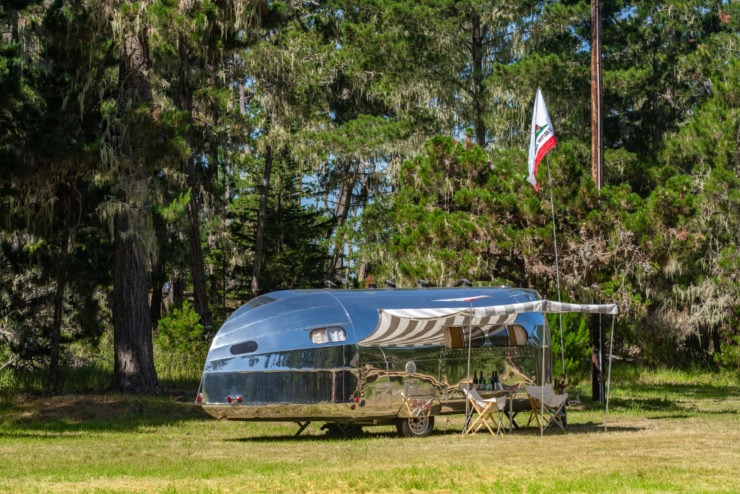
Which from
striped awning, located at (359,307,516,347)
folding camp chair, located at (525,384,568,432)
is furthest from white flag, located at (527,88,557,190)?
folding camp chair, located at (525,384,568,432)

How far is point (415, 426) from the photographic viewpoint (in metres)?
17.4

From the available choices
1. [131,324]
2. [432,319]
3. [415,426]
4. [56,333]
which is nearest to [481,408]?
[415,426]

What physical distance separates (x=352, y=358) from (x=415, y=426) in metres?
1.60

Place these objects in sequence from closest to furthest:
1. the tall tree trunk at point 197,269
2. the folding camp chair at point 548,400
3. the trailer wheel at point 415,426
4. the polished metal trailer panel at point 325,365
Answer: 1. the polished metal trailer panel at point 325,365
2. the trailer wheel at point 415,426
3. the folding camp chair at point 548,400
4. the tall tree trunk at point 197,269

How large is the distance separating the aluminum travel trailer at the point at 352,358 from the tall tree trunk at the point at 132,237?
5.62 metres

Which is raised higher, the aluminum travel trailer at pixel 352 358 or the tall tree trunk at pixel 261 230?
the tall tree trunk at pixel 261 230

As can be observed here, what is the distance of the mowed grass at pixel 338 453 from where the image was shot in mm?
10953

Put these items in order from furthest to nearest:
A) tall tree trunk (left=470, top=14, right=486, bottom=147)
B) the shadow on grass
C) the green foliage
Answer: tall tree trunk (left=470, top=14, right=486, bottom=147) → the green foliage → the shadow on grass

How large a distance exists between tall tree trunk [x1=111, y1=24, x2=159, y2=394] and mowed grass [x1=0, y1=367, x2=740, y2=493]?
3.80 ft

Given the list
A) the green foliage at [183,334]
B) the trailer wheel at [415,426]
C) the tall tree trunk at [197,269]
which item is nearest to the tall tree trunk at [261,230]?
the tall tree trunk at [197,269]

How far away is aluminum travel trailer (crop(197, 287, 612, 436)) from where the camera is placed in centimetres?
1664

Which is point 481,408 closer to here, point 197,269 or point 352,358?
point 352,358

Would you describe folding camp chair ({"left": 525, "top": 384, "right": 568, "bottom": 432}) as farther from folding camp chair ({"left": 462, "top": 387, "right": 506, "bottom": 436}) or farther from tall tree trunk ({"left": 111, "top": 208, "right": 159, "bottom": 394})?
tall tree trunk ({"left": 111, "top": 208, "right": 159, "bottom": 394})

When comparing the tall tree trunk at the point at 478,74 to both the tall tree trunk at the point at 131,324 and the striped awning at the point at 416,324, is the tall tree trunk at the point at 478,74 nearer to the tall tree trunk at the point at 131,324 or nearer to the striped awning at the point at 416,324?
the tall tree trunk at the point at 131,324
